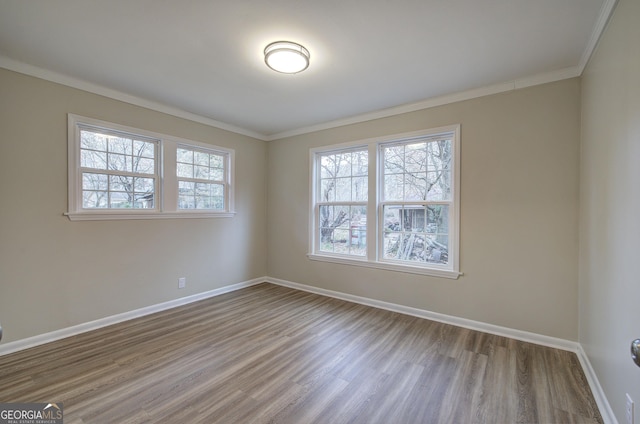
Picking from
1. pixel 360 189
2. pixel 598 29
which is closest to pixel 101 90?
pixel 360 189

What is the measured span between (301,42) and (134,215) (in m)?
2.70

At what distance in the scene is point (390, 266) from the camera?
3.65 m

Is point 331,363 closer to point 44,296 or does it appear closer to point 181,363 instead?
point 181,363

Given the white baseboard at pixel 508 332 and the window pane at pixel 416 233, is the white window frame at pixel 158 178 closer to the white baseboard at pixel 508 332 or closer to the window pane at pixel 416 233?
the white baseboard at pixel 508 332

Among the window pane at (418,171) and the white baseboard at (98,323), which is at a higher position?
the window pane at (418,171)

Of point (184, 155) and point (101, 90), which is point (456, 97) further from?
point (101, 90)

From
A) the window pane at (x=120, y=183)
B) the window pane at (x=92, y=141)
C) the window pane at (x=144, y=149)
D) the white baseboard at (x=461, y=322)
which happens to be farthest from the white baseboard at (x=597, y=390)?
the window pane at (x=92, y=141)

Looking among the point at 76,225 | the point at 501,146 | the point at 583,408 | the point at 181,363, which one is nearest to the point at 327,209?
the point at 501,146

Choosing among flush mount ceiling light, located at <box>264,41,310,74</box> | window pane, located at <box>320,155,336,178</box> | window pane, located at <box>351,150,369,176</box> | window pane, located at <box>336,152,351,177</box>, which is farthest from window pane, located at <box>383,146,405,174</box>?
flush mount ceiling light, located at <box>264,41,310,74</box>

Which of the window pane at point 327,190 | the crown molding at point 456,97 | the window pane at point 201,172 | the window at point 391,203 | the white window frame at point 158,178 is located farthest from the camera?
the window pane at point 327,190

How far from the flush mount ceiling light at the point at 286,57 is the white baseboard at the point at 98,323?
3.15 meters

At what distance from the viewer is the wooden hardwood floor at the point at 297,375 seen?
182 centimetres

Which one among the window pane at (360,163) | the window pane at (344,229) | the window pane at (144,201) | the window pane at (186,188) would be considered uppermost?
the window pane at (360,163)

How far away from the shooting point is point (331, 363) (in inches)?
94.7
